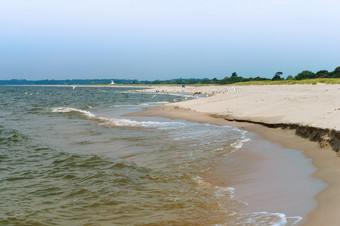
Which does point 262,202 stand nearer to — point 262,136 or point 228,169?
point 228,169

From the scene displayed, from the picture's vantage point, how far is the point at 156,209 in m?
6.62

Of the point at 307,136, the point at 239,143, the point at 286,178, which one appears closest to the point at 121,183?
the point at 286,178

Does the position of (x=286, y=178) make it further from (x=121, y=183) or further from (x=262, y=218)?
(x=121, y=183)

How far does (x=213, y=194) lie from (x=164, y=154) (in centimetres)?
472

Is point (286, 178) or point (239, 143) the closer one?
point (286, 178)

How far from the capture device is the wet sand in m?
5.75

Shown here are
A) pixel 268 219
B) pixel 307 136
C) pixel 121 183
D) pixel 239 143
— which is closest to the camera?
pixel 268 219

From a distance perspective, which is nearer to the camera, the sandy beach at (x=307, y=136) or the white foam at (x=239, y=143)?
the sandy beach at (x=307, y=136)

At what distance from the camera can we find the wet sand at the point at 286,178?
18.9 ft

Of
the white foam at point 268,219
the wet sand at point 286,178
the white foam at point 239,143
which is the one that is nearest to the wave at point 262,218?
the white foam at point 268,219

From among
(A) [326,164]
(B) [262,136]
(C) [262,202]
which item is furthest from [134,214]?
(B) [262,136]

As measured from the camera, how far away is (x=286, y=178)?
25.8 ft

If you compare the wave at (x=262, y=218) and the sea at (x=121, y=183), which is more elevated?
the wave at (x=262, y=218)

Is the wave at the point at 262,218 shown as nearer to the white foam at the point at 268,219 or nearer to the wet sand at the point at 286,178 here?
the white foam at the point at 268,219
